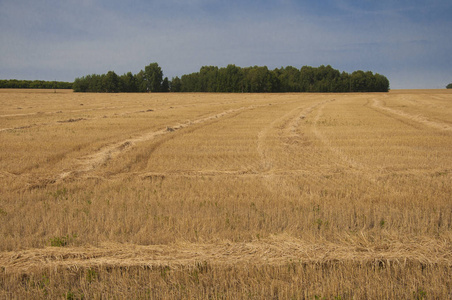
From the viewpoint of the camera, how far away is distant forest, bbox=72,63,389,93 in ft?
375

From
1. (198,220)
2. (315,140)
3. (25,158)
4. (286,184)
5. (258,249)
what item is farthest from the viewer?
(315,140)

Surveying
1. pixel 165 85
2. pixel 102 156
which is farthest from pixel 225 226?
pixel 165 85

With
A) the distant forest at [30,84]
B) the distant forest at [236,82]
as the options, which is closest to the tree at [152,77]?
the distant forest at [236,82]

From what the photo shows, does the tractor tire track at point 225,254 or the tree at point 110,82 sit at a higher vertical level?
the tree at point 110,82

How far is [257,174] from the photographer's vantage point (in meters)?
9.63

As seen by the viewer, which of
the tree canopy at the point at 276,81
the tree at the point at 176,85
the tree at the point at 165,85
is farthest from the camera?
the tree at the point at 176,85

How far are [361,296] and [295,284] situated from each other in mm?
754

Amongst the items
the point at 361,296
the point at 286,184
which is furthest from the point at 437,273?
the point at 286,184

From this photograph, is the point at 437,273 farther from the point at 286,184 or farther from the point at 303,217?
the point at 286,184

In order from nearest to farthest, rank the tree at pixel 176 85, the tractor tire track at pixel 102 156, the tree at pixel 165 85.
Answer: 1. the tractor tire track at pixel 102 156
2. the tree at pixel 165 85
3. the tree at pixel 176 85

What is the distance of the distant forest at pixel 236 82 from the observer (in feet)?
375

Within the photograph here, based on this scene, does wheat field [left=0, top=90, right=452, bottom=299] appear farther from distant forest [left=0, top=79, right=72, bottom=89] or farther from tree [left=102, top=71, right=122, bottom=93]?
distant forest [left=0, top=79, right=72, bottom=89]

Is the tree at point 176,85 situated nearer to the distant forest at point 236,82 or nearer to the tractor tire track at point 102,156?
the distant forest at point 236,82

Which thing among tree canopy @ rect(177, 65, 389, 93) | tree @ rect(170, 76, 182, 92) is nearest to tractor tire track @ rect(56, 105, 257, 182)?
tree canopy @ rect(177, 65, 389, 93)
